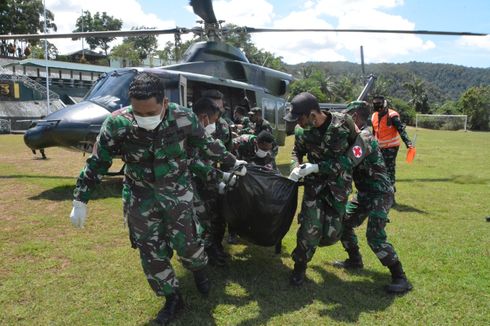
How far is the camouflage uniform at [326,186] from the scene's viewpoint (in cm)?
375

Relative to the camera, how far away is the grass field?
346cm

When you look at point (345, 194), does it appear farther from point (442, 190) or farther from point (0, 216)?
point (442, 190)

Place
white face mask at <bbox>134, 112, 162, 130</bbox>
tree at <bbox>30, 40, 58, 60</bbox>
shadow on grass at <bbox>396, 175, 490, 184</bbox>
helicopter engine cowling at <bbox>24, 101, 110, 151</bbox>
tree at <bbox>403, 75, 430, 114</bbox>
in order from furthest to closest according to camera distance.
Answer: tree at <bbox>403, 75, 430, 114</bbox> → tree at <bbox>30, 40, 58, 60</bbox> → shadow on grass at <bbox>396, 175, 490, 184</bbox> → helicopter engine cowling at <bbox>24, 101, 110, 151</bbox> → white face mask at <bbox>134, 112, 162, 130</bbox>

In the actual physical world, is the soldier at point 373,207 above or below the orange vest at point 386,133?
below

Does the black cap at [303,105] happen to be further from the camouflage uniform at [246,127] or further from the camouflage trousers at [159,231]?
the camouflage uniform at [246,127]

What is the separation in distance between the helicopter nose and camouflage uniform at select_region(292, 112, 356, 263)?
5.41 meters

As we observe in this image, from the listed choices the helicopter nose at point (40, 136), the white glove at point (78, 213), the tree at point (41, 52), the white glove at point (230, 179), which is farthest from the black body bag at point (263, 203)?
the tree at point (41, 52)

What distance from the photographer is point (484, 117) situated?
52969mm

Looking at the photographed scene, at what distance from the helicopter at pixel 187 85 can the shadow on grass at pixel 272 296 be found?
4364 millimetres

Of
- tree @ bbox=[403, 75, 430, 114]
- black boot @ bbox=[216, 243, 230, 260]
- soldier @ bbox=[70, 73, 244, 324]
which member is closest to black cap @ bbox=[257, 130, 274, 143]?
black boot @ bbox=[216, 243, 230, 260]

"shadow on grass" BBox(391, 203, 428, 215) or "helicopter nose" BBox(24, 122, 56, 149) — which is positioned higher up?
"helicopter nose" BBox(24, 122, 56, 149)

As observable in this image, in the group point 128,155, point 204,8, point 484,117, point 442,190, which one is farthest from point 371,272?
point 484,117

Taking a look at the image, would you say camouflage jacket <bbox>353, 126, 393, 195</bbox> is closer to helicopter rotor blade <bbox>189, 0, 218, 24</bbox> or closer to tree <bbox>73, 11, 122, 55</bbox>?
helicopter rotor blade <bbox>189, 0, 218, 24</bbox>

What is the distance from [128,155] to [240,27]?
256 inches
